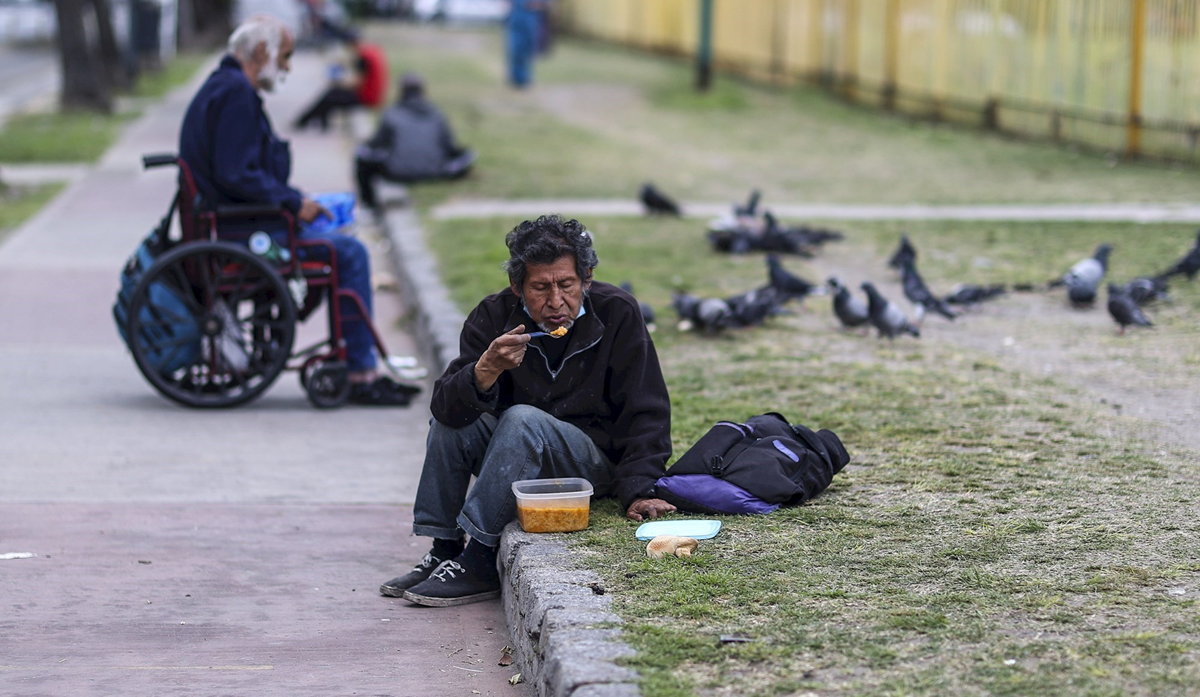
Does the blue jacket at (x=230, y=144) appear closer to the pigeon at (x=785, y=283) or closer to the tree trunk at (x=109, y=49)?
the pigeon at (x=785, y=283)

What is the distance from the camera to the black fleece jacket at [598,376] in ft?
15.0

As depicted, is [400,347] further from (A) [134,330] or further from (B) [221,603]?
(B) [221,603]

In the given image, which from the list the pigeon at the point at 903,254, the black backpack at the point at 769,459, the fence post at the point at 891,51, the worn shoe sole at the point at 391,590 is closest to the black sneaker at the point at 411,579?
the worn shoe sole at the point at 391,590

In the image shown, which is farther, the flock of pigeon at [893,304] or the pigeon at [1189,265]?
the pigeon at [1189,265]

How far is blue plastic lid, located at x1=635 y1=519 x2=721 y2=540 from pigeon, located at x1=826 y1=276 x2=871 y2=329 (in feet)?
11.4

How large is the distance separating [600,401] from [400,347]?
396cm

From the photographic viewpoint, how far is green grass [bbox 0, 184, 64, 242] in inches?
484

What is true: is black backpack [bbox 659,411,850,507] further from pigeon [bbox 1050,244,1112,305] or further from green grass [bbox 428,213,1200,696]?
pigeon [bbox 1050,244,1112,305]

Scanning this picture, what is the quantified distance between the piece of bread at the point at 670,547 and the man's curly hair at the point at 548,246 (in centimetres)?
84

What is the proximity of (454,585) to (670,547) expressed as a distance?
31.4 inches

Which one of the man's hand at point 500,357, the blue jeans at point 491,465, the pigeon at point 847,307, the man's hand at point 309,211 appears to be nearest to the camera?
the man's hand at point 500,357

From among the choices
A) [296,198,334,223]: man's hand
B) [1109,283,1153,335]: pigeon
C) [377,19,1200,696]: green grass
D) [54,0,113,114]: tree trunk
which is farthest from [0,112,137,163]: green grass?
[1109,283,1153,335]: pigeon

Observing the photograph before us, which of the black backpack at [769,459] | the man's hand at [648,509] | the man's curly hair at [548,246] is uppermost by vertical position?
the man's curly hair at [548,246]

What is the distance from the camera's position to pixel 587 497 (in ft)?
14.6
